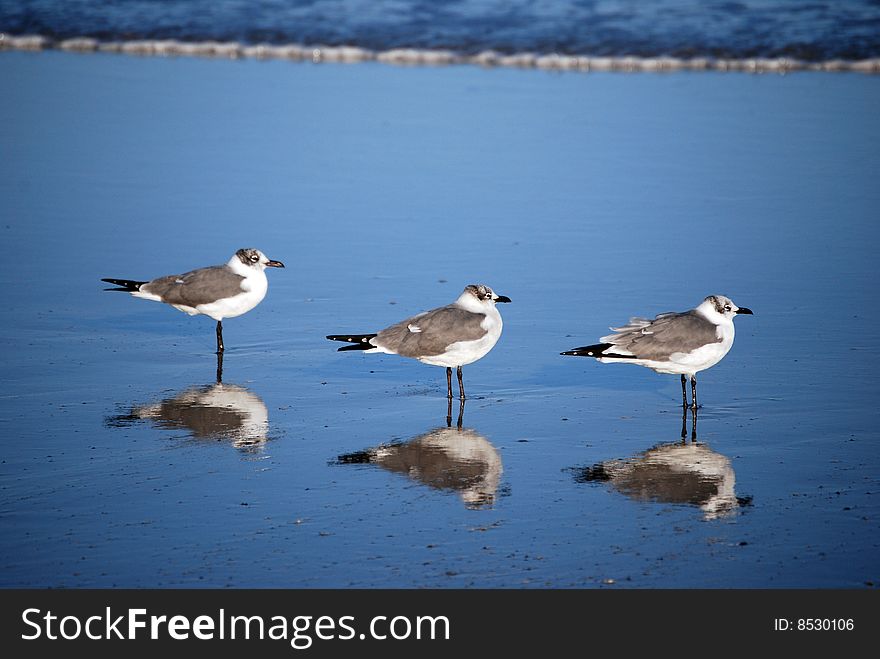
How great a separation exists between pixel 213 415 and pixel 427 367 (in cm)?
189

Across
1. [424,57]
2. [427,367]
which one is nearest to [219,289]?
[427,367]

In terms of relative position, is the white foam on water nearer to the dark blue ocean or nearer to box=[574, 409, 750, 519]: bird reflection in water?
the dark blue ocean

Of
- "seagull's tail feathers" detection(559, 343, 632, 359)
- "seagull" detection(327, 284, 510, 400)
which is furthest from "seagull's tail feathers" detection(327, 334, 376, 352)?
"seagull's tail feathers" detection(559, 343, 632, 359)

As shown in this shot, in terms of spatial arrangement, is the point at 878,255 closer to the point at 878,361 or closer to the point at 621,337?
the point at 878,361

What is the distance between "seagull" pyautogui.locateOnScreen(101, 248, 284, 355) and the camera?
9.45 metres

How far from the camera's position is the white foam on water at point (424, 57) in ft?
73.0

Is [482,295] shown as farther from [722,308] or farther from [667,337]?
[722,308]

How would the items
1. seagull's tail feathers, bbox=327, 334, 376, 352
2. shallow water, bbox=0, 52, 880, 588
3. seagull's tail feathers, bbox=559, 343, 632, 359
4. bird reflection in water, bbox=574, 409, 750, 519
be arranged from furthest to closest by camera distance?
seagull's tail feathers, bbox=327, 334, 376, 352 < seagull's tail feathers, bbox=559, 343, 632, 359 < bird reflection in water, bbox=574, 409, 750, 519 < shallow water, bbox=0, 52, 880, 588

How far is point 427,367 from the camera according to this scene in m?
9.22

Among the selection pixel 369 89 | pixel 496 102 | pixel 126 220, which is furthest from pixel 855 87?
pixel 126 220

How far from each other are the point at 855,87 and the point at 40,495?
16.7 metres

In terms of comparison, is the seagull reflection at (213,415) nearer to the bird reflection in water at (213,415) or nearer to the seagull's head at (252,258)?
the bird reflection in water at (213,415)

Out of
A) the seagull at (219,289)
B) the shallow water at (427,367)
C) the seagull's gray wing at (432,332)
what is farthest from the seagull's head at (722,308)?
the seagull at (219,289)

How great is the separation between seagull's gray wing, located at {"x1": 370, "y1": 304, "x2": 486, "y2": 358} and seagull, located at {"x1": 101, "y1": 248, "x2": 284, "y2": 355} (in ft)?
4.86
